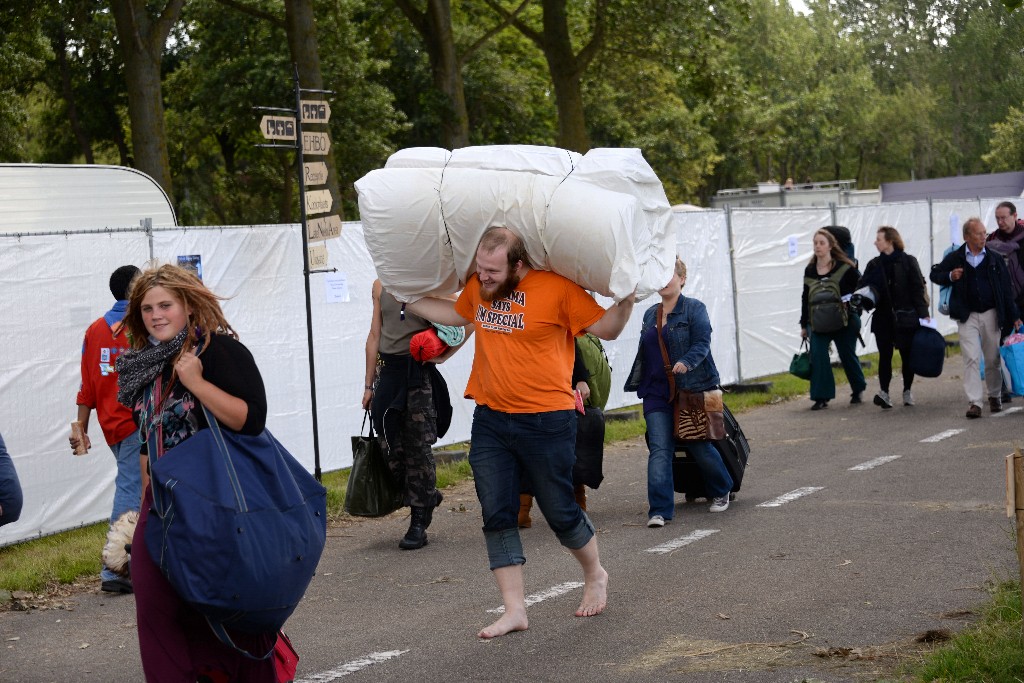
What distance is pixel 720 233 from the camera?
55.5ft

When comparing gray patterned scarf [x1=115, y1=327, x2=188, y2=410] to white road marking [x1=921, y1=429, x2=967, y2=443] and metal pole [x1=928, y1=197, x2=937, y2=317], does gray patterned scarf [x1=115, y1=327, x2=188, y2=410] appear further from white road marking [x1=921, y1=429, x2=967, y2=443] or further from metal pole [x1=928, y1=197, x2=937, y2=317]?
metal pole [x1=928, y1=197, x2=937, y2=317]

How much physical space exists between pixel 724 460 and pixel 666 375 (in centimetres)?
83

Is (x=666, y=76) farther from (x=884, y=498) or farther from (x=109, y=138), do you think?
(x=884, y=498)

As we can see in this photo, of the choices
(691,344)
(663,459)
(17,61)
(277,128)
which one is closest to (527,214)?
(691,344)

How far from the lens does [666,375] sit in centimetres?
884

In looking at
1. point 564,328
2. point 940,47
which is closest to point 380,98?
point 564,328

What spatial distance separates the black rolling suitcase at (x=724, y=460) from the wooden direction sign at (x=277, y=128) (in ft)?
13.2

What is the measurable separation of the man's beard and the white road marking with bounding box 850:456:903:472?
5.40 metres

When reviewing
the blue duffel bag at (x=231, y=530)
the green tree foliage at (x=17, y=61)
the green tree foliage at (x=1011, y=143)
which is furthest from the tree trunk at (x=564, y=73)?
the green tree foliage at (x=1011, y=143)

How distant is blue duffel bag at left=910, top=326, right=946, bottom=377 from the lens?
13852 millimetres

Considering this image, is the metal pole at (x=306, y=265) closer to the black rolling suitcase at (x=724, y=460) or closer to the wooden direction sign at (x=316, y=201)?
the wooden direction sign at (x=316, y=201)

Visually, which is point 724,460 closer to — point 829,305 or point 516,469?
point 516,469

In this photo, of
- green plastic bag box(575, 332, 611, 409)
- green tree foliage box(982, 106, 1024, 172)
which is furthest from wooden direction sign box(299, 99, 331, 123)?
green tree foliage box(982, 106, 1024, 172)

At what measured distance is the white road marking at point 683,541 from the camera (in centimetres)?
802
